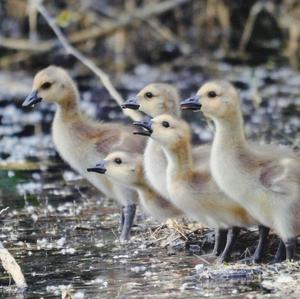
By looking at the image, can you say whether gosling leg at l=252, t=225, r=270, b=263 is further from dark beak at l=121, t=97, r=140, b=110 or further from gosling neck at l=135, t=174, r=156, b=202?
dark beak at l=121, t=97, r=140, b=110

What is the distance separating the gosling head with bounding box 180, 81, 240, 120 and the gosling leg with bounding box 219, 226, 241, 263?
853mm

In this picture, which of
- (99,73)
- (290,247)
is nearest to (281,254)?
(290,247)

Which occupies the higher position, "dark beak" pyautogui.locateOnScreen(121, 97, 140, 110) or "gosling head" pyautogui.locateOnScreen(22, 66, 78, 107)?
"gosling head" pyautogui.locateOnScreen(22, 66, 78, 107)

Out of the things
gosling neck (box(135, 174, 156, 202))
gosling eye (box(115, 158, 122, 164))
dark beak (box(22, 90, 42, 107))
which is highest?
dark beak (box(22, 90, 42, 107))

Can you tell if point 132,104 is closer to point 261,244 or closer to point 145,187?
point 145,187

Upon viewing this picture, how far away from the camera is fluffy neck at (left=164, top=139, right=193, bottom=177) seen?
8102 mm

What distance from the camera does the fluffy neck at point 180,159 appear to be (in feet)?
26.6

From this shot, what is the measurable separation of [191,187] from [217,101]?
0.65 meters

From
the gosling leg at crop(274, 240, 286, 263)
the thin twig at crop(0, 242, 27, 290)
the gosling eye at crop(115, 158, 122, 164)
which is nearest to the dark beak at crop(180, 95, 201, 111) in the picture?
the gosling eye at crop(115, 158, 122, 164)

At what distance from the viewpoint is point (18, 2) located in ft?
66.2

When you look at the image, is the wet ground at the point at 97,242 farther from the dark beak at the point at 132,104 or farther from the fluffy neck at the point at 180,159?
the dark beak at the point at 132,104

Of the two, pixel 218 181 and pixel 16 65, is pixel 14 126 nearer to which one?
pixel 16 65

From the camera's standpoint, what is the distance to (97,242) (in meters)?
8.90

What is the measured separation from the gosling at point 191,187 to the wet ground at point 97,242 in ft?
1.00
